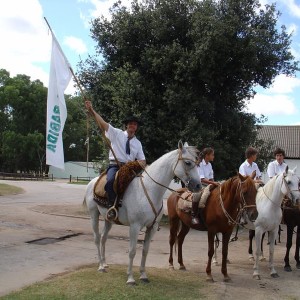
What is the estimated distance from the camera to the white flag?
7.59m

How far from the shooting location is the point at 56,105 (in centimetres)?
782

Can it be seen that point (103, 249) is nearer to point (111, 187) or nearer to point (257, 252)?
point (111, 187)

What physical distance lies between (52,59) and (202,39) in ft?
25.0

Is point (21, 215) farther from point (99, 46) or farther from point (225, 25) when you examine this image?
point (225, 25)

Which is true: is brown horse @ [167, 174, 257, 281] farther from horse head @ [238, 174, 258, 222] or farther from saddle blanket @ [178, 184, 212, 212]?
saddle blanket @ [178, 184, 212, 212]

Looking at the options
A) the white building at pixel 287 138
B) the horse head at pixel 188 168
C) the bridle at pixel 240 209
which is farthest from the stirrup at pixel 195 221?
the white building at pixel 287 138

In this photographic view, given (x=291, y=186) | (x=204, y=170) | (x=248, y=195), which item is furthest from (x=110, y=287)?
(x=291, y=186)

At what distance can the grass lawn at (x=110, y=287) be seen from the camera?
20.0 feet

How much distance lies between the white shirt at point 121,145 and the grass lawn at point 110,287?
84.7 inches

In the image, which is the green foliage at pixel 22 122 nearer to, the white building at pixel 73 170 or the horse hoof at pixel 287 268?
the white building at pixel 73 170

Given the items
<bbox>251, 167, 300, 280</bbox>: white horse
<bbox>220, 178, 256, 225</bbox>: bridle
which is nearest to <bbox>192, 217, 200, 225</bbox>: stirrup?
<bbox>220, 178, 256, 225</bbox>: bridle

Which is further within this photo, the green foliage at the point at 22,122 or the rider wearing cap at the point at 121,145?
the green foliage at the point at 22,122

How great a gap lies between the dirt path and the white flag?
2.21m

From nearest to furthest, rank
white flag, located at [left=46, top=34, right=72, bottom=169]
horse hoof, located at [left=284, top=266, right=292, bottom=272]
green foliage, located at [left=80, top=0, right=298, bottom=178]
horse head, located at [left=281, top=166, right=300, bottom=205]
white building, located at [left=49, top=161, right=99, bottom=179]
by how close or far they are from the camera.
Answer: white flag, located at [left=46, top=34, right=72, bottom=169]
horse head, located at [left=281, top=166, right=300, bottom=205]
horse hoof, located at [left=284, top=266, right=292, bottom=272]
green foliage, located at [left=80, top=0, right=298, bottom=178]
white building, located at [left=49, top=161, right=99, bottom=179]
